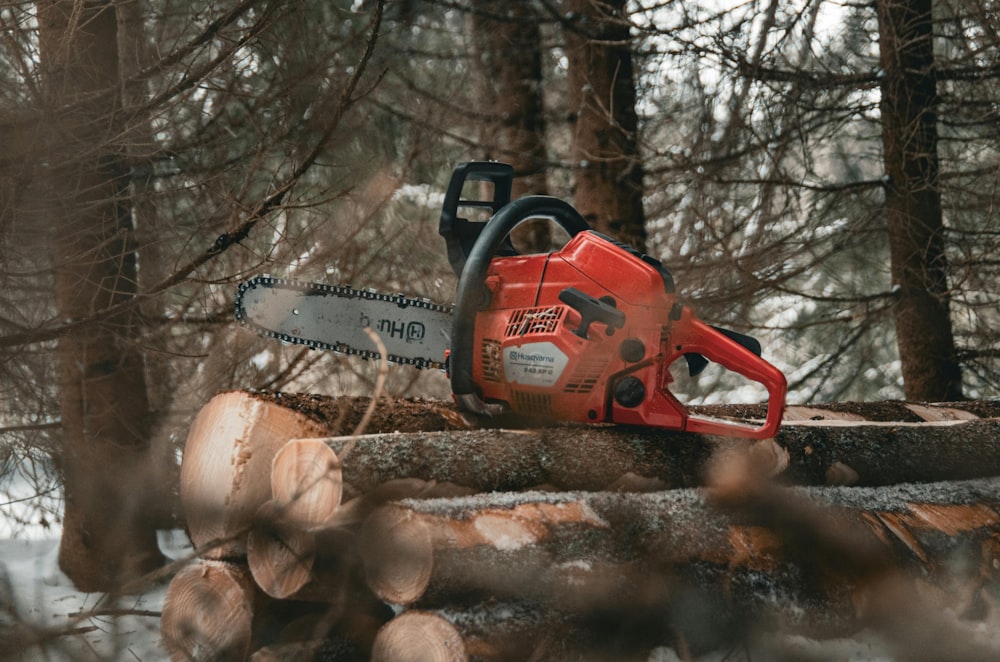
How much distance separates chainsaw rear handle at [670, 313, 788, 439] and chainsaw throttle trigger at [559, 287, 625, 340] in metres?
0.24

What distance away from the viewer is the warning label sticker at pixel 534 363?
9.69ft

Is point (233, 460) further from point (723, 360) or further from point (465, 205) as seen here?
point (723, 360)

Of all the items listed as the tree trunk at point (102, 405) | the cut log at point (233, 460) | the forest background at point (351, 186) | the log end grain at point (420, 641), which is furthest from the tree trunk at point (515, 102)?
the log end grain at point (420, 641)

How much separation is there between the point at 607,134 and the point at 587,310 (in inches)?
117

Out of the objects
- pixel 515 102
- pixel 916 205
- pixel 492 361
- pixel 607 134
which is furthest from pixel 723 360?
pixel 515 102

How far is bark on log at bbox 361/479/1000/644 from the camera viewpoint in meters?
2.45

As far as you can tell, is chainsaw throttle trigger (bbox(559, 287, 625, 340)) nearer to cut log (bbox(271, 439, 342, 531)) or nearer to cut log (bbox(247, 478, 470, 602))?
cut log (bbox(247, 478, 470, 602))

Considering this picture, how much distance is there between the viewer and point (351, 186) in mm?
3848

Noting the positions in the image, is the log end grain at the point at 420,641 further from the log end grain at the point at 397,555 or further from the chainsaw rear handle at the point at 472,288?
the chainsaw rear handle at the point at 472,288

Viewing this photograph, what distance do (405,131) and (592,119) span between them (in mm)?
2012

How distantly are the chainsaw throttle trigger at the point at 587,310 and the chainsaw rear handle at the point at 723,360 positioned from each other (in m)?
0.24

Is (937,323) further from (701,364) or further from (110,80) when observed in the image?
(110,80)

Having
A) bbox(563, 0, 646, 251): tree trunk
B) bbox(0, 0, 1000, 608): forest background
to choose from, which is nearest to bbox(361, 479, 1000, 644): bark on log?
bbox(0, 0, 1000, 608): forest background

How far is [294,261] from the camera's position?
450 cm
